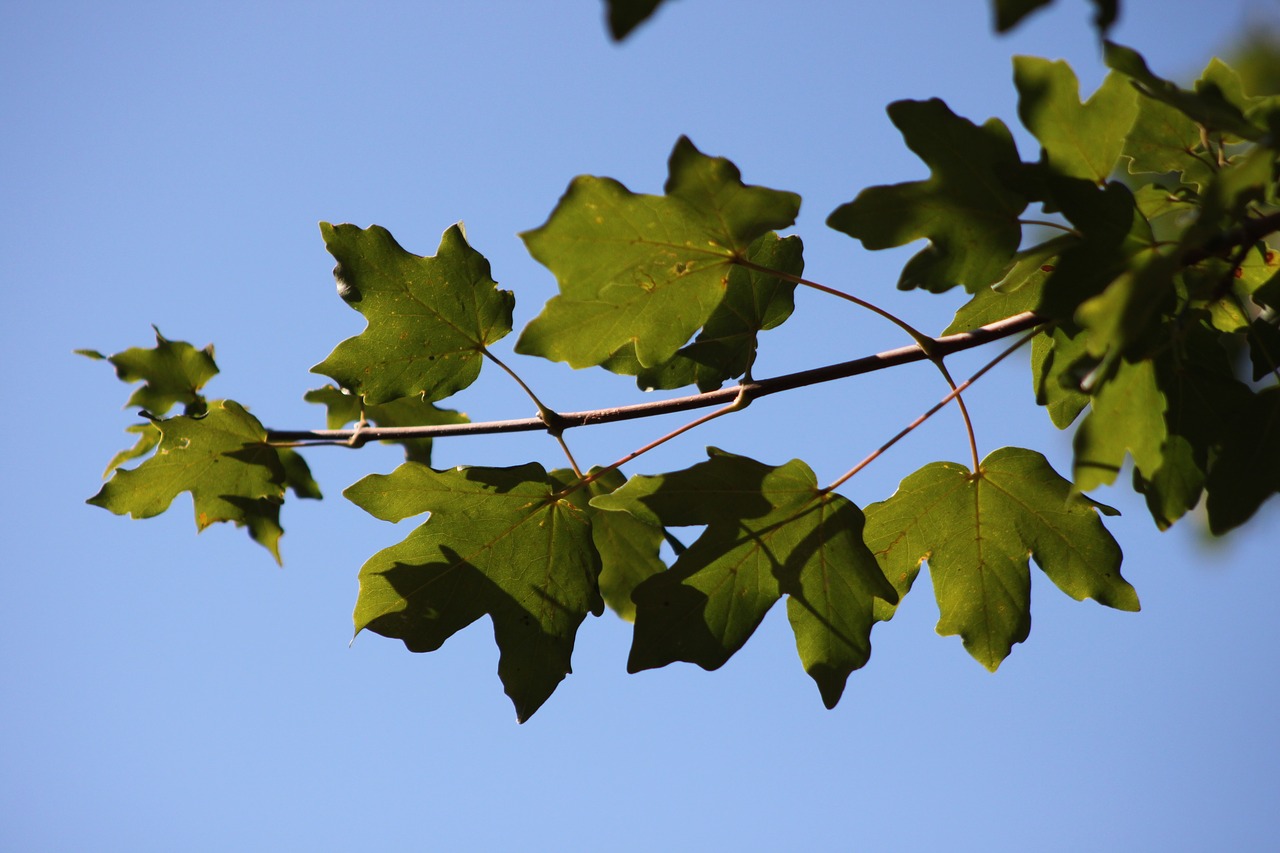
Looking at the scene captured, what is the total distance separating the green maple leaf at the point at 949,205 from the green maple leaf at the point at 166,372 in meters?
1.82

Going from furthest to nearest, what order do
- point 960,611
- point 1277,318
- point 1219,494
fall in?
point 960,611 < point 1277,318 < point 1219,494

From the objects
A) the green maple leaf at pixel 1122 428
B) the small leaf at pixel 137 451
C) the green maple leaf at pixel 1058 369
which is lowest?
the green maple leaf at pixel 1122 428

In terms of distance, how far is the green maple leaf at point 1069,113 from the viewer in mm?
1390

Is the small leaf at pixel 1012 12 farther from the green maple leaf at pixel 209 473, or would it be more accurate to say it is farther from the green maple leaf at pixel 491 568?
the green maple leaf at pixel 209 473

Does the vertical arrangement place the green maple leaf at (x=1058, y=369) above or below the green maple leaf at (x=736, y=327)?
below

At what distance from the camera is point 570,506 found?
1.89 meters

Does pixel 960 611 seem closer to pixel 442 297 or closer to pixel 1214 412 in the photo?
pixel 1214 412

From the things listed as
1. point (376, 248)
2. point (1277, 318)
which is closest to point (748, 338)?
point (376, 248)

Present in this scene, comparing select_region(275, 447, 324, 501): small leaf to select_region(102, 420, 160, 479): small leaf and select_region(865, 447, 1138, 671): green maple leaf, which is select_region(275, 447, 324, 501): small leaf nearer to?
select_region(102, 420, 160, 479): small leaf

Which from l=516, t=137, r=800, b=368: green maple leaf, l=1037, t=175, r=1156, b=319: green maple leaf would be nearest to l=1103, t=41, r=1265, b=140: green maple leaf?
l=1037, t=175, r=1156, b=319: green maple leaf

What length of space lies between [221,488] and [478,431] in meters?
0.78

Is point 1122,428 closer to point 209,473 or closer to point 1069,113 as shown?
point 1069,113

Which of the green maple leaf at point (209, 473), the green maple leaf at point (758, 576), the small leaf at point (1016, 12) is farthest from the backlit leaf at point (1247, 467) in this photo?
the green maple leaf at point (209, 473)

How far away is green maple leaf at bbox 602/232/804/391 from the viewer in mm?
1854
